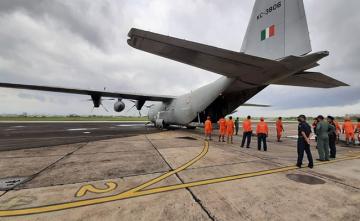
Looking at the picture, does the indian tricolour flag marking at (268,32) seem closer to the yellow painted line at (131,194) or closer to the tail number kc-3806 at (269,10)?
the tail number kc-3806 at (269,10)

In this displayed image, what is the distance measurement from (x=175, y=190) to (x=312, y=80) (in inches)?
404

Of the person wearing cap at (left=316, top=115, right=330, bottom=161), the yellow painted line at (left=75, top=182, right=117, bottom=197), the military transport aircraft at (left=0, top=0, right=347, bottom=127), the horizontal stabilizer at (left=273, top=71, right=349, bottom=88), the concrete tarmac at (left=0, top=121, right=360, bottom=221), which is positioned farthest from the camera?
the horizontal stabilizer at (left=273, top=71, right=349, bottom=88)

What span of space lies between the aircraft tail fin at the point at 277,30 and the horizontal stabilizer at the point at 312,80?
223 centimetres

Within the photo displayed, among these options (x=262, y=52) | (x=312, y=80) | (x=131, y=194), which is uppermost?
(x=262, y=52)

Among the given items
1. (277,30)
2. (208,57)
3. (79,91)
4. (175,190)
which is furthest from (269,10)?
(79,91)

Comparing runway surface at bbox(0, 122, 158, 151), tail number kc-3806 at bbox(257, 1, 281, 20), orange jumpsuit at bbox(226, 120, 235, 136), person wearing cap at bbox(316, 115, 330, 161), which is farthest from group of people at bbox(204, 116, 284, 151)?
runway surface at bbox(0, 122, 158, 151)

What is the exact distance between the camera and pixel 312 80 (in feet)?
32.0

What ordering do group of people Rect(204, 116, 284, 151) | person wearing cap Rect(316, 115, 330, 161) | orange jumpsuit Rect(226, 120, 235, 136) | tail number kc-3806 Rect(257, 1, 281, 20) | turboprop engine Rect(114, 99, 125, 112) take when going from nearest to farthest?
person wearing cap Rect(316, 115, 330, 161), tail number kc-3806 Rect(257, 1, 281, 20), group of people Rect(204, 116, 284, 151), orange jumpsuit Rect(226, 120, 235, 136), turboprop engine Rect(114, 99, 125, 112)

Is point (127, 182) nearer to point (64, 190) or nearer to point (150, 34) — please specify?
point (64, 190)

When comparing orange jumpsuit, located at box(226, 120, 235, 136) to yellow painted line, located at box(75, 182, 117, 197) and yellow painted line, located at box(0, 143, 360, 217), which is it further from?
yellow painted line, located at box(75, 182, 117, 197)

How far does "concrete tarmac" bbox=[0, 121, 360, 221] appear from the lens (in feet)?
9.13

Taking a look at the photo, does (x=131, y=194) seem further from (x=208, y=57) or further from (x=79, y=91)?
(x=79, y=91)

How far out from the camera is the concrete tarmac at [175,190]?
2.78 meters

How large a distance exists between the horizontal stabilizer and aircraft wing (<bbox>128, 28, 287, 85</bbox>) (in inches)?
64.9
